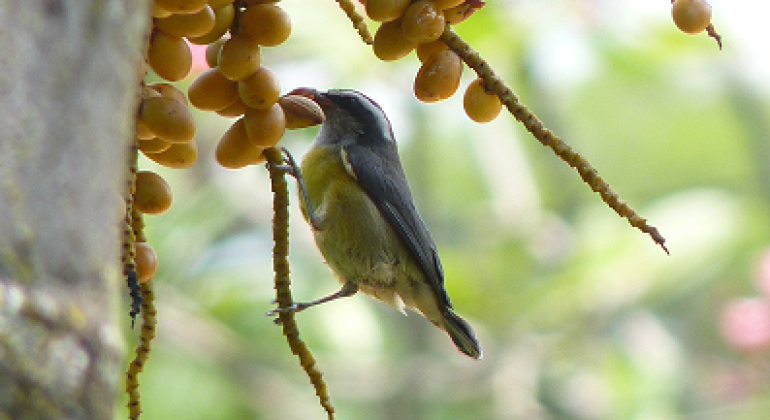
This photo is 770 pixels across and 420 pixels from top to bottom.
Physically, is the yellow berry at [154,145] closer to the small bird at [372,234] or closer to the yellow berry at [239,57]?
the yellow berry at [239,57]

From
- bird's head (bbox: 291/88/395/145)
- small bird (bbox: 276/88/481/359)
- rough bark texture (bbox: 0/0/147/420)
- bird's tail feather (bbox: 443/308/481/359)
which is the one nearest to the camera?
rough bark texture (bbox: 0/0/147/420)

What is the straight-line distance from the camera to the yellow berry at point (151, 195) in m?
1.09

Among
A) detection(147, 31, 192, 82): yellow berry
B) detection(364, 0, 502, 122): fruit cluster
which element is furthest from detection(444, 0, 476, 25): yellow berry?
detection(147, 31, 192, 82): yellow berry

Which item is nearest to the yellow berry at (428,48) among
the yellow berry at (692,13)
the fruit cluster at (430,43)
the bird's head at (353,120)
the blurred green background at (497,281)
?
the fruit cluster at (430,43)

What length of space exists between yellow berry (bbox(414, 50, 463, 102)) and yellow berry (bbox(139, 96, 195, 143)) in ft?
0.94

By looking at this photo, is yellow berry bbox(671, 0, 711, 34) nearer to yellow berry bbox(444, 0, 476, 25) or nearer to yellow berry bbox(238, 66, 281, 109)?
yellow berry bbox(444, 0, 476, 25)

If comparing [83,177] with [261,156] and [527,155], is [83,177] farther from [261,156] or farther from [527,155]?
[527,155]

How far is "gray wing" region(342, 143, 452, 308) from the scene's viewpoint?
7.90ft

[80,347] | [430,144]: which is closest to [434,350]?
[430,144]

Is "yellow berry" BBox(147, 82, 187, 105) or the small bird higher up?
the small bird

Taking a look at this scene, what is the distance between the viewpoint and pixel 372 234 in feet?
8.03

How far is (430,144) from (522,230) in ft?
2.20

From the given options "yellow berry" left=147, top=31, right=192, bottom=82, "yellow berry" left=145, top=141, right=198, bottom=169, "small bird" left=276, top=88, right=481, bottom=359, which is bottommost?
"yellow berry" left=145, top=141, right=198, bottom=169

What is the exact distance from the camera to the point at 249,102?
1100 mm
